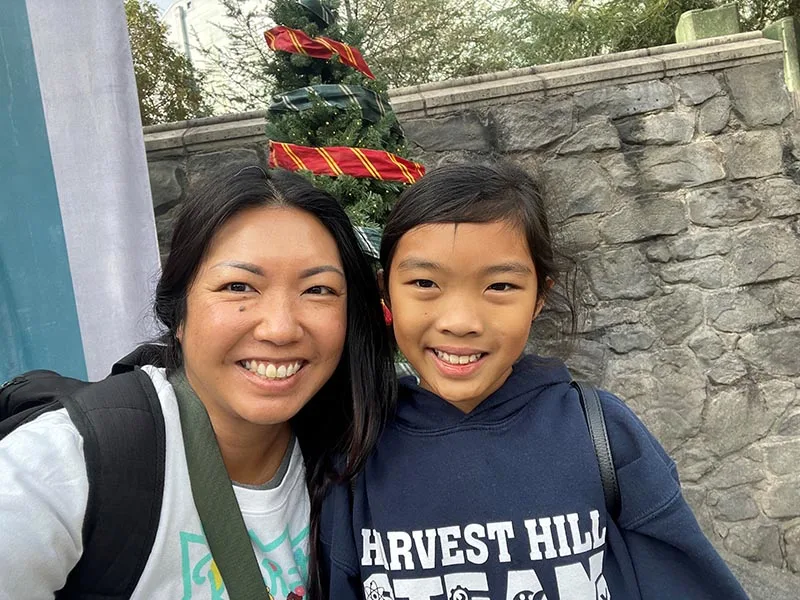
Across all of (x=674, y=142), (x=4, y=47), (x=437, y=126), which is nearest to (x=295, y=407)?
(x=4, y=47)

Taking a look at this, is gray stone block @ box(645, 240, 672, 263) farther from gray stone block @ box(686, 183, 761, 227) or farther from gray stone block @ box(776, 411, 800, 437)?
gray stone block @ box(776, 411, 800, 437)

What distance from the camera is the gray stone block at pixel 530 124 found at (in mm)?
3035

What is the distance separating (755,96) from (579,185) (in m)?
0.92

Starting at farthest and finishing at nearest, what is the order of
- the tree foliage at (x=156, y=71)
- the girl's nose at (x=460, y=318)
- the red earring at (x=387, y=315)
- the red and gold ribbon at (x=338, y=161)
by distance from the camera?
the tree foliage at (x=156, y=71), the red and gold ribbon at (x=338, y=161), the red earring at (x=387, y=315), the girl's nose at (x=460, y=318)

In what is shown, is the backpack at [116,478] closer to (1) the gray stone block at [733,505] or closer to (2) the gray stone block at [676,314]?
(2) the gray stone block at [676,314]

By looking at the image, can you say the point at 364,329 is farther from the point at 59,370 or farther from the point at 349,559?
the point at 59,370

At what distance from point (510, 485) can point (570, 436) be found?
5.4 inches

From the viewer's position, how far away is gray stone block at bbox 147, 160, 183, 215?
9.66 ft

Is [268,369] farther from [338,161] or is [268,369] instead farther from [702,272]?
[702,272]

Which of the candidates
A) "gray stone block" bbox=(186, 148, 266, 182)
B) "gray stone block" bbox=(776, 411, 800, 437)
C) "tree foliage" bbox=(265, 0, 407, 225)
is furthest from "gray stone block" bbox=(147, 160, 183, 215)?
"gray stone block" bbox=(776, 411, 800, 437)

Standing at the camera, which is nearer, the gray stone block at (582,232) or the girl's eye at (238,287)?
the girl's eye at (238,287)

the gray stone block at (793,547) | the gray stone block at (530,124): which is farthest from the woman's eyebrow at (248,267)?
the gray stone block at (793,547)

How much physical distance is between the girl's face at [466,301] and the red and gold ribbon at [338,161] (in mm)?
781

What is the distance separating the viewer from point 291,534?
121cm
